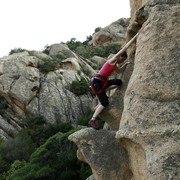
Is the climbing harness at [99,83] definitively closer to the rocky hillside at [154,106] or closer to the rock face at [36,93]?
the rocky hillside at [154,106]

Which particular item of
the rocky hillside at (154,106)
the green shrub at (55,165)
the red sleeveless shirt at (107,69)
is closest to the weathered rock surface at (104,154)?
the rocky hillside at (154,106)

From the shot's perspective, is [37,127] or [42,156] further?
[37,127]

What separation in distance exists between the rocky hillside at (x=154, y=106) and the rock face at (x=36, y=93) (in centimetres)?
2860

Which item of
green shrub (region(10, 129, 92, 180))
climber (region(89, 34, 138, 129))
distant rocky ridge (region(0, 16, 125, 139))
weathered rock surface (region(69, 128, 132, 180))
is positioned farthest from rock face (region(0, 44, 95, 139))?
A: climber (region(89, 34, 138, 129))

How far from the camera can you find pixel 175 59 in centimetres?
705

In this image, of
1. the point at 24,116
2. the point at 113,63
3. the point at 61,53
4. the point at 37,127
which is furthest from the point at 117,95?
the point at 61,53

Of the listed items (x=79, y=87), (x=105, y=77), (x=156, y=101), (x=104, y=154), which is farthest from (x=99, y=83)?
(x=79, y=87)

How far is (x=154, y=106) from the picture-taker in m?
6.93

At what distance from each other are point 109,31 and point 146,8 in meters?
52.9

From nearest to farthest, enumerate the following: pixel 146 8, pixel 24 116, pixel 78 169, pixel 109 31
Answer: pixel 146 8 → pixel 78 169 → pixel 24 116 → pixel 109 31

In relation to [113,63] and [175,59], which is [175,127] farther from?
[113,63]

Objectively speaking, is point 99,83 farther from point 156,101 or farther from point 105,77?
point 156,101

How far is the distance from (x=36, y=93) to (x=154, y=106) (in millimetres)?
31096

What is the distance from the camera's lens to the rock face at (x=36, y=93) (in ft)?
121
